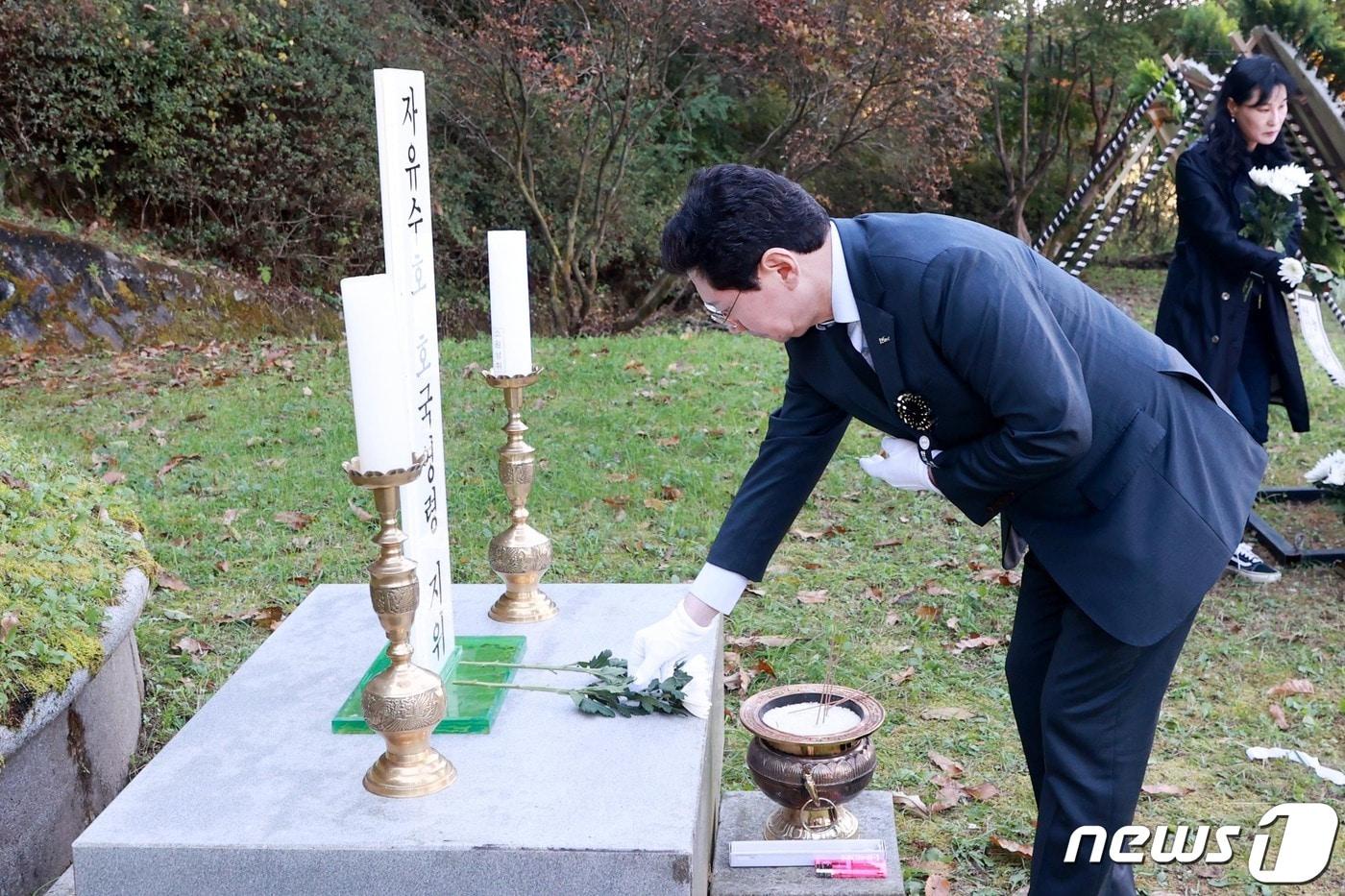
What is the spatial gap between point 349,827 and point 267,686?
73cm

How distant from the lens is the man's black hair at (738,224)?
204cm

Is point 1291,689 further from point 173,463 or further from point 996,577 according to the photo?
point 173,463

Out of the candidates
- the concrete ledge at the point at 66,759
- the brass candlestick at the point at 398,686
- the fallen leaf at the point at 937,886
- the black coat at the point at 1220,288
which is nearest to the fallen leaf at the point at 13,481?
the concrete ledge at the point at 66,759

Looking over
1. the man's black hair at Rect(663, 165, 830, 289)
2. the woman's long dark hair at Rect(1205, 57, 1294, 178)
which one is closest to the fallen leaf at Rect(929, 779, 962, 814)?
the man's black hair at Rect(663, 165, 830, 289)

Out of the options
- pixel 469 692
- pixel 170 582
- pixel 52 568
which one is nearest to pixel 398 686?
pixel 469 692

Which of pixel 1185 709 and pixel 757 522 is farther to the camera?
pixel 1185 709

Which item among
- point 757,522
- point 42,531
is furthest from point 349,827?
point 42,531

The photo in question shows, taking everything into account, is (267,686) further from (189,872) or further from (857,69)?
(857,69)

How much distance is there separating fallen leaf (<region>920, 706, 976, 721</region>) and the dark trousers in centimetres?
128

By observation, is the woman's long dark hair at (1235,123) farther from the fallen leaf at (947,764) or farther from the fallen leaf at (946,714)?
the fallen leaf at (947,764)

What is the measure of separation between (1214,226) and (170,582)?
4214 mm

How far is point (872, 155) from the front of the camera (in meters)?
12.5

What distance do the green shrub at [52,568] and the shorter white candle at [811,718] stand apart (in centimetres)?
158

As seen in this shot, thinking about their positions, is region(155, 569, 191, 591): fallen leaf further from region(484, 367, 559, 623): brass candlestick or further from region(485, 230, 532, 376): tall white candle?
region(485, 230, 532, 376): tall white candle
